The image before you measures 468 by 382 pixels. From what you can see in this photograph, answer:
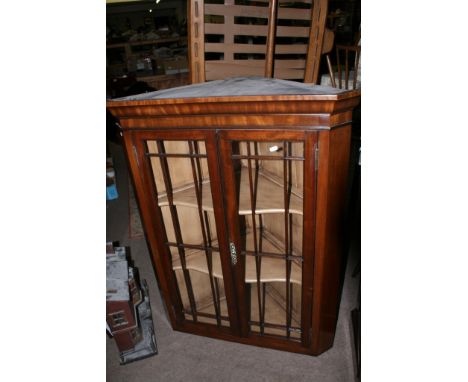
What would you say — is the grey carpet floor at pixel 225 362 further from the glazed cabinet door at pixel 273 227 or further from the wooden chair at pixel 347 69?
the wooden chair at pixel 347 69

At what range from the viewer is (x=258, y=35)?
5.30 ft

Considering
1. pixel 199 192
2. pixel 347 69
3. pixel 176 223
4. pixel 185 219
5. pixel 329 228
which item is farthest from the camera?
pixel 347 69

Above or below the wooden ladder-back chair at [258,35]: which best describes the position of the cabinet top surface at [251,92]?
below

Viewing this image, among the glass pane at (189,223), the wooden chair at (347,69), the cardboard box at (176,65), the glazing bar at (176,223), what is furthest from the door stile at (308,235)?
the cardboard box at (176,65)

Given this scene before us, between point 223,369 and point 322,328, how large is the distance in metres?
0.51

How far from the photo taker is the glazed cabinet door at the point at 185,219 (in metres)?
1.24

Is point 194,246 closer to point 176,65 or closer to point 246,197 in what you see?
point 246,197

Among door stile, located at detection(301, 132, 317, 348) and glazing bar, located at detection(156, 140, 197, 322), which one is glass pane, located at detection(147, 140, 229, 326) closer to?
glazing bar, located at detection(156, 140, 197, 322)

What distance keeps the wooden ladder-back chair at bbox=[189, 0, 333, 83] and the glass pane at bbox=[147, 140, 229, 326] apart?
47cm

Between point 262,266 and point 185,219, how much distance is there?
42cm

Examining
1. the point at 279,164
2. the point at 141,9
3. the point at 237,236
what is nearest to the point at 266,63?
the point at 279,164

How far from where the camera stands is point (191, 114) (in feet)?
3.62

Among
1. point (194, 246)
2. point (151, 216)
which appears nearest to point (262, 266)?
point (194, 246)
